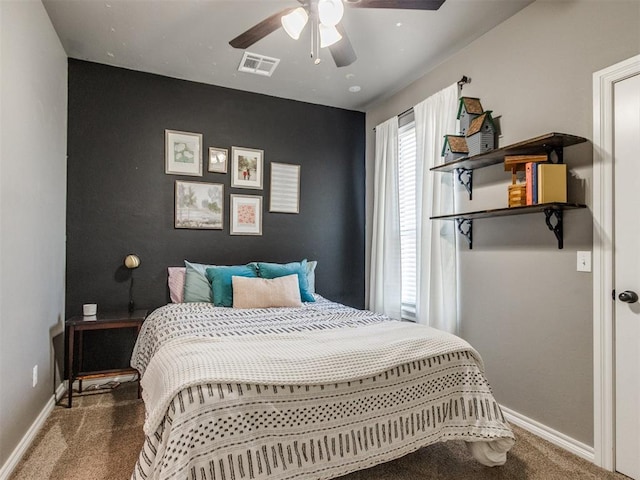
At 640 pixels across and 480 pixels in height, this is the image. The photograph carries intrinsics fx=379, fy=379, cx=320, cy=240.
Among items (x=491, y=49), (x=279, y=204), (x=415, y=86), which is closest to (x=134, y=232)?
(x=279, y=204)

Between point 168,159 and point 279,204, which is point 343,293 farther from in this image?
point 168,159

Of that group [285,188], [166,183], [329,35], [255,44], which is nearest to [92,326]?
[166,183]

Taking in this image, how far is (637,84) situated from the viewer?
1.98 metres

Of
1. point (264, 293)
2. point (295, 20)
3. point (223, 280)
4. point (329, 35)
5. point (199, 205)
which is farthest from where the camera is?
point (199, 205)

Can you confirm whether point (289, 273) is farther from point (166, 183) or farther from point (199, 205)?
point (166, 183)

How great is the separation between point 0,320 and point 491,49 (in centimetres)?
354

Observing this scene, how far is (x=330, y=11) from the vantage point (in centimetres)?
195

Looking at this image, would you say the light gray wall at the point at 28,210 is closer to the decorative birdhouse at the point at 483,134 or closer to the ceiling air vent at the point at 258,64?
the ceiling air vent at the point at 258,64

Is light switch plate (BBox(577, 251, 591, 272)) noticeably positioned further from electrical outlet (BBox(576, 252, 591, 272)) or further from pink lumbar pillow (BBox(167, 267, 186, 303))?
pink lumbar pillow (BBox(167, 267, 186, 303))

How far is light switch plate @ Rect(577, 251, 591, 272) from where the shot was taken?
2.18 meters

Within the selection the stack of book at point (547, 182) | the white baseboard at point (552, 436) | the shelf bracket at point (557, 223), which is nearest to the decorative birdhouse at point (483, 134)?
the stack of book at point (547, 182)

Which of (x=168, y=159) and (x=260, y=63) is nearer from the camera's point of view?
(x=260, y=63)

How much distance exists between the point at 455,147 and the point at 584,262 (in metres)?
1.19

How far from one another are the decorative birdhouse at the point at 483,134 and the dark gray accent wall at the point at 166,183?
71.4 inches
